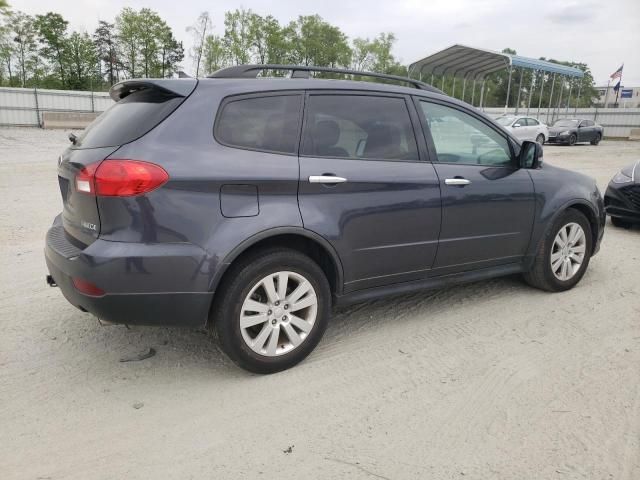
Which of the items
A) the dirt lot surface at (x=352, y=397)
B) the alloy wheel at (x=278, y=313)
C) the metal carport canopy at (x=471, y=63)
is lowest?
the dirt lot surface at (x=352, y=397)

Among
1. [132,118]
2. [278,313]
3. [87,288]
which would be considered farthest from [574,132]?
[87,288]

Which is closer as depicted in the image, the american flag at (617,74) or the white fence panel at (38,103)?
the white fence panel at (38,103)

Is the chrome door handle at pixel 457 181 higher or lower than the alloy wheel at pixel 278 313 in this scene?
higher

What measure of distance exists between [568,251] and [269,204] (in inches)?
120

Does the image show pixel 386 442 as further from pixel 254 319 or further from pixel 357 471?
pixel 254 319

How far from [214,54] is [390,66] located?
19263 millimetres

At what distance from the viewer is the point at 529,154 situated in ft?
14.1

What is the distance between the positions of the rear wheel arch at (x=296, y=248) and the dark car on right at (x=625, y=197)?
5.58 metres

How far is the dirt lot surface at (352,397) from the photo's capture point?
2443mm

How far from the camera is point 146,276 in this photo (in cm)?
277

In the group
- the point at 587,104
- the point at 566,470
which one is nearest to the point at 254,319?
the point at 566,470

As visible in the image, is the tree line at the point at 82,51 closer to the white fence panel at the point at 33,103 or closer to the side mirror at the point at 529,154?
the white fence panel at the point at 33,103

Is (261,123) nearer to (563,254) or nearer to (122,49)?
(563,254)

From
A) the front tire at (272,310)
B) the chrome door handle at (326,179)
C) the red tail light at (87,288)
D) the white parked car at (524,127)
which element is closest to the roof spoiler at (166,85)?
the chrome door handle at (326,179)
